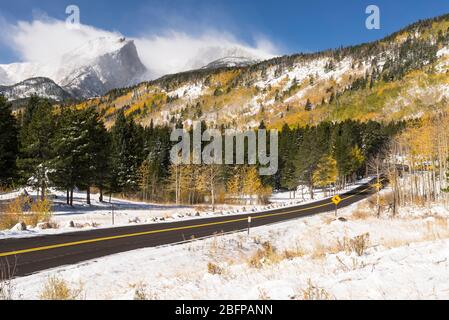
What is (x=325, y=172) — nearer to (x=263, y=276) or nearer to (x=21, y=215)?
(x=21, y=215)

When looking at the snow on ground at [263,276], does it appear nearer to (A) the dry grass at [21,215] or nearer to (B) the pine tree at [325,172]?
(A) the dry grass at [21,215]

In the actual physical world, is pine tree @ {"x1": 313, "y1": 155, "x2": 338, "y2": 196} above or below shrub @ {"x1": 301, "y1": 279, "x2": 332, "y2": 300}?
above

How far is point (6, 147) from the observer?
37281 mm

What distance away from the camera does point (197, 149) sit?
74.5 m

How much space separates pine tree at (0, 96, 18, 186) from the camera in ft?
119

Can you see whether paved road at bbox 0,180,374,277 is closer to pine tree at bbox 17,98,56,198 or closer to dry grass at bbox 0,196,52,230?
dry grass at bbox 0,196,52,230

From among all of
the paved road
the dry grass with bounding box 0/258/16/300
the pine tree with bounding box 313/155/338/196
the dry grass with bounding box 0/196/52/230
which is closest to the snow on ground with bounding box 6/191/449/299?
the dry grass with bounding box 0/258/16/300

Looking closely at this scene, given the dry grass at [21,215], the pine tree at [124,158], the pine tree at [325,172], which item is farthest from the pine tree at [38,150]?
the pine tree at [325,172]

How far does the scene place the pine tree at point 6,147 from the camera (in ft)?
119

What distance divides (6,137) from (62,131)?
5538mm

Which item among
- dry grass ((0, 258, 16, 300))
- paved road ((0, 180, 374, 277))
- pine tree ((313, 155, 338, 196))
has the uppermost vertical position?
pine tree ((313, 155, 338, 196))

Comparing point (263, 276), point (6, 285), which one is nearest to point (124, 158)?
point (6, 285)
